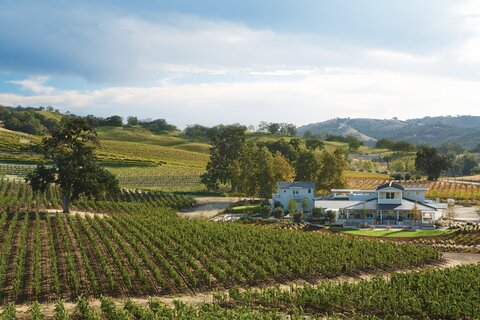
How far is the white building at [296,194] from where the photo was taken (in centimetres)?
6850

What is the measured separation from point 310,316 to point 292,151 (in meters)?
82.5

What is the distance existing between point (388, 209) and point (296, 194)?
1368cm

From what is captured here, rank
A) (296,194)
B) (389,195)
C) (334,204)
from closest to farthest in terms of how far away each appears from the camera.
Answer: (389,195) < (334,204) < (296,194)

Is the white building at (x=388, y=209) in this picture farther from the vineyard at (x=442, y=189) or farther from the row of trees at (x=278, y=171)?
the vineyard at (x=442, y=189)

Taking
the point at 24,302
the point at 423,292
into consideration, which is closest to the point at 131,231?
the point at 24,302

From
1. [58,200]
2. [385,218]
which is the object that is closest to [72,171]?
[58,200]

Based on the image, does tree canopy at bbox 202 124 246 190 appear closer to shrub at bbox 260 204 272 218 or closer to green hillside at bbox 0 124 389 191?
green hillside at bbox 0 124 389 191

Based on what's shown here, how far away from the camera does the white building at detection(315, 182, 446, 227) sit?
59469mm

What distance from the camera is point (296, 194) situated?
6894cm

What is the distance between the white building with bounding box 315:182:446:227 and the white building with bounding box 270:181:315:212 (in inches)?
114

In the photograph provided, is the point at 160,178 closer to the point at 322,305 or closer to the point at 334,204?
the point at 334,204

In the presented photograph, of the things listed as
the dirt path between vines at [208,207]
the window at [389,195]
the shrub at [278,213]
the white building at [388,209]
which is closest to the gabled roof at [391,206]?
the white building at [388,209]

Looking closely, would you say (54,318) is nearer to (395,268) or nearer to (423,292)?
(423,292)

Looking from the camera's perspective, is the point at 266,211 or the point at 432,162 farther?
the point at 432,162
